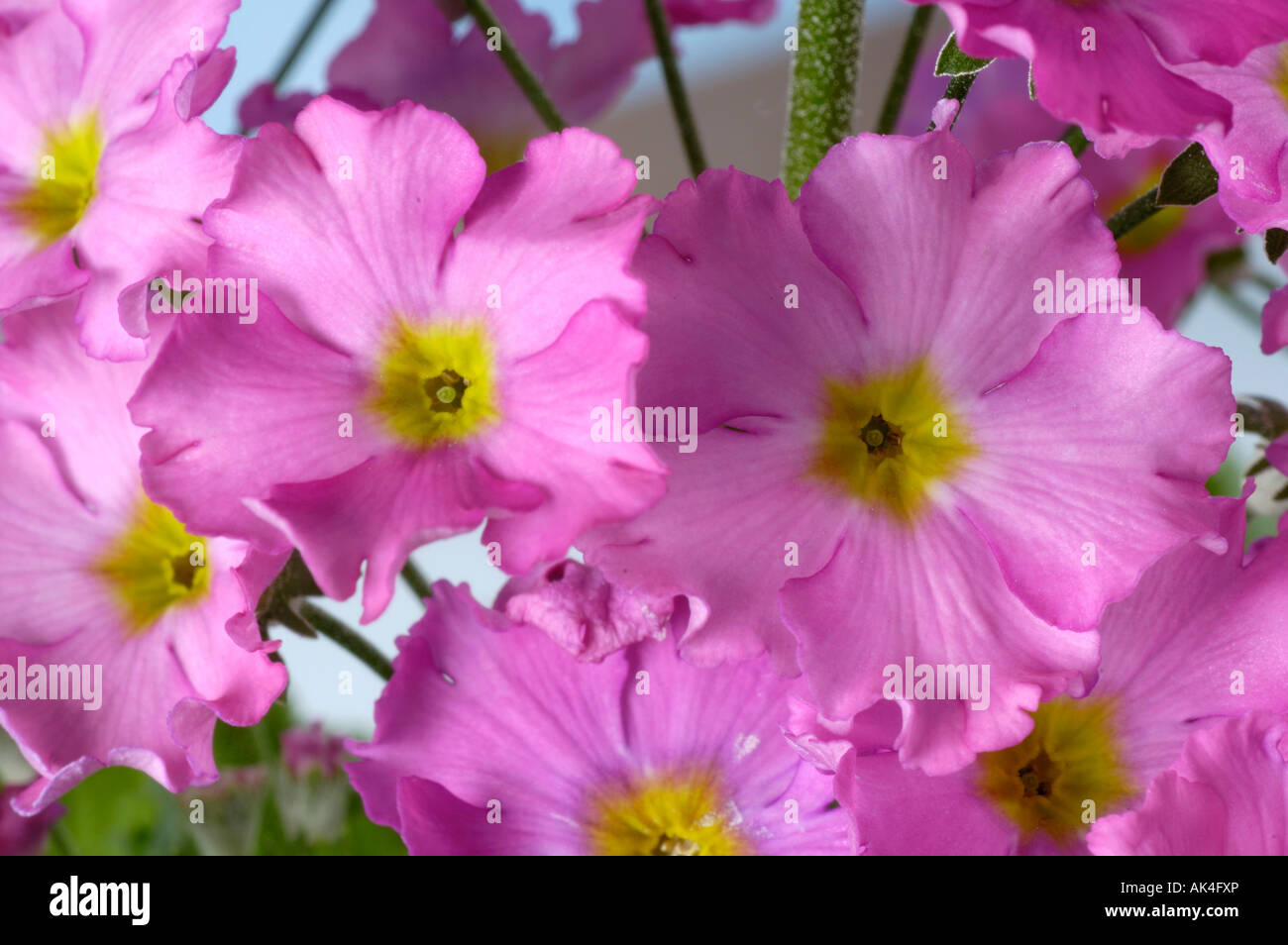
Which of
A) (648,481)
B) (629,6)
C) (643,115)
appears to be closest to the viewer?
(648,481)

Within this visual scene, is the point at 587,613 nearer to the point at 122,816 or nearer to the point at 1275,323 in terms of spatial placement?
the point at 1275,323

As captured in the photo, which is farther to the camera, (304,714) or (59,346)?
(304,714)

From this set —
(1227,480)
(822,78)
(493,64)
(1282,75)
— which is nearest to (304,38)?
(493,64)

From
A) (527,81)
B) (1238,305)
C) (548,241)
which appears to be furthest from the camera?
(1238,305)

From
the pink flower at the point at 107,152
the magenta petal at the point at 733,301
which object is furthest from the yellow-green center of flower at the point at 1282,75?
the pink flower at the point at 107,152

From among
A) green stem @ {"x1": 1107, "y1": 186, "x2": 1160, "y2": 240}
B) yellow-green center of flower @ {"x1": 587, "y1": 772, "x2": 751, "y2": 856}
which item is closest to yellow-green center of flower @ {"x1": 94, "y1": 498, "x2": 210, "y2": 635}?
yellow-green center of flower @ {"x1": 587, "y1": 772, "x2": 751, "y2": 856}

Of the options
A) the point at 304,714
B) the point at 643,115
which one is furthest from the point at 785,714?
the point at 643,115
